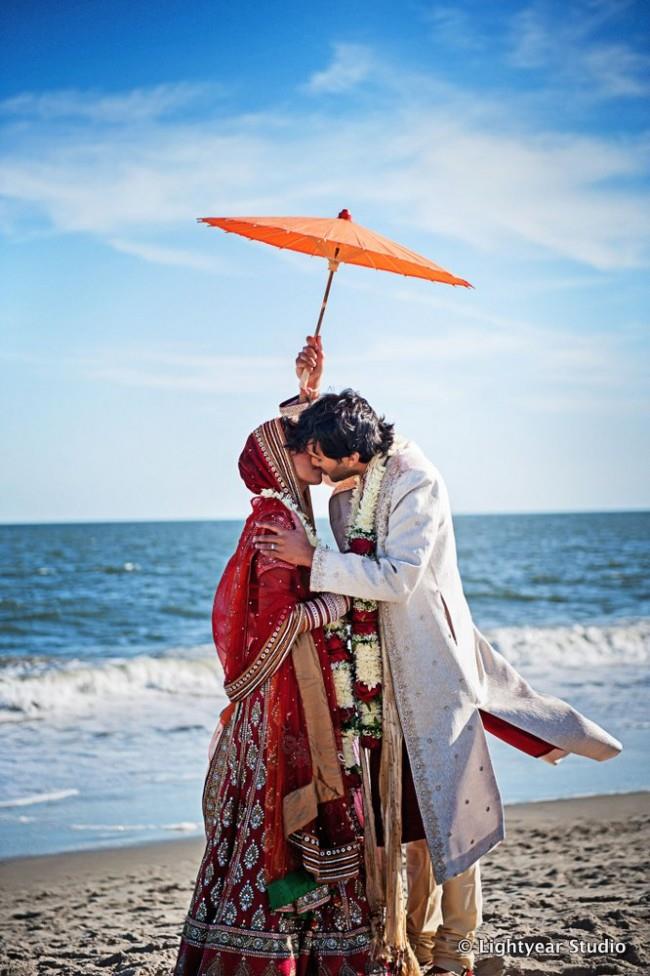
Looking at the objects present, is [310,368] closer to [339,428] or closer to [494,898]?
[339,428]

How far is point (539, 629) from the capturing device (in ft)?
64.2

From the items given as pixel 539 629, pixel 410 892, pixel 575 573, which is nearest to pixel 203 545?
pixel 575 573

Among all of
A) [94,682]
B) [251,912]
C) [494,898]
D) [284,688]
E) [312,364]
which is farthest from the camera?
[94,682]

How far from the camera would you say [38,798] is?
7762mm

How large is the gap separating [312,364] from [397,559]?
1.01 metres

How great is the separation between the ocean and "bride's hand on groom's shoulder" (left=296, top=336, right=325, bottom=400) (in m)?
3.88

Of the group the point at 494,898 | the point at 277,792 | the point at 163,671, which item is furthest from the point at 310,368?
the point at 163,671

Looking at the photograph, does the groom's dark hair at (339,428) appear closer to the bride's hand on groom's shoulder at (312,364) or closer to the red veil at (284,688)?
the red veil at (284,688)

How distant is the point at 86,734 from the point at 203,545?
41.2 meters

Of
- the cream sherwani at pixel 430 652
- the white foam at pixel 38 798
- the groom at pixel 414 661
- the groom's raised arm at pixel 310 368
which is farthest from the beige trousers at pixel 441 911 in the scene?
the white foam at pixel 38 798

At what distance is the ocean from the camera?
7688mm

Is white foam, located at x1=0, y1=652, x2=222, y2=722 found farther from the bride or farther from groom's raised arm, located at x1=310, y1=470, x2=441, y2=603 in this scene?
groom's raised arm, located at x1=310, y1=470, x2=441, y2=603

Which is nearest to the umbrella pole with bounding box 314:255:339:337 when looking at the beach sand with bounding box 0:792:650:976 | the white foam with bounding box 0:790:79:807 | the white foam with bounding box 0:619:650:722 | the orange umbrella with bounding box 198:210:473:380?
the orange umbrella with bounding box 198:210:473:380

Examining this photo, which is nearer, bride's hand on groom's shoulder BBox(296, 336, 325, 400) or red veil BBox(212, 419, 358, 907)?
red veil BBox(212, 419, 358, 907)
